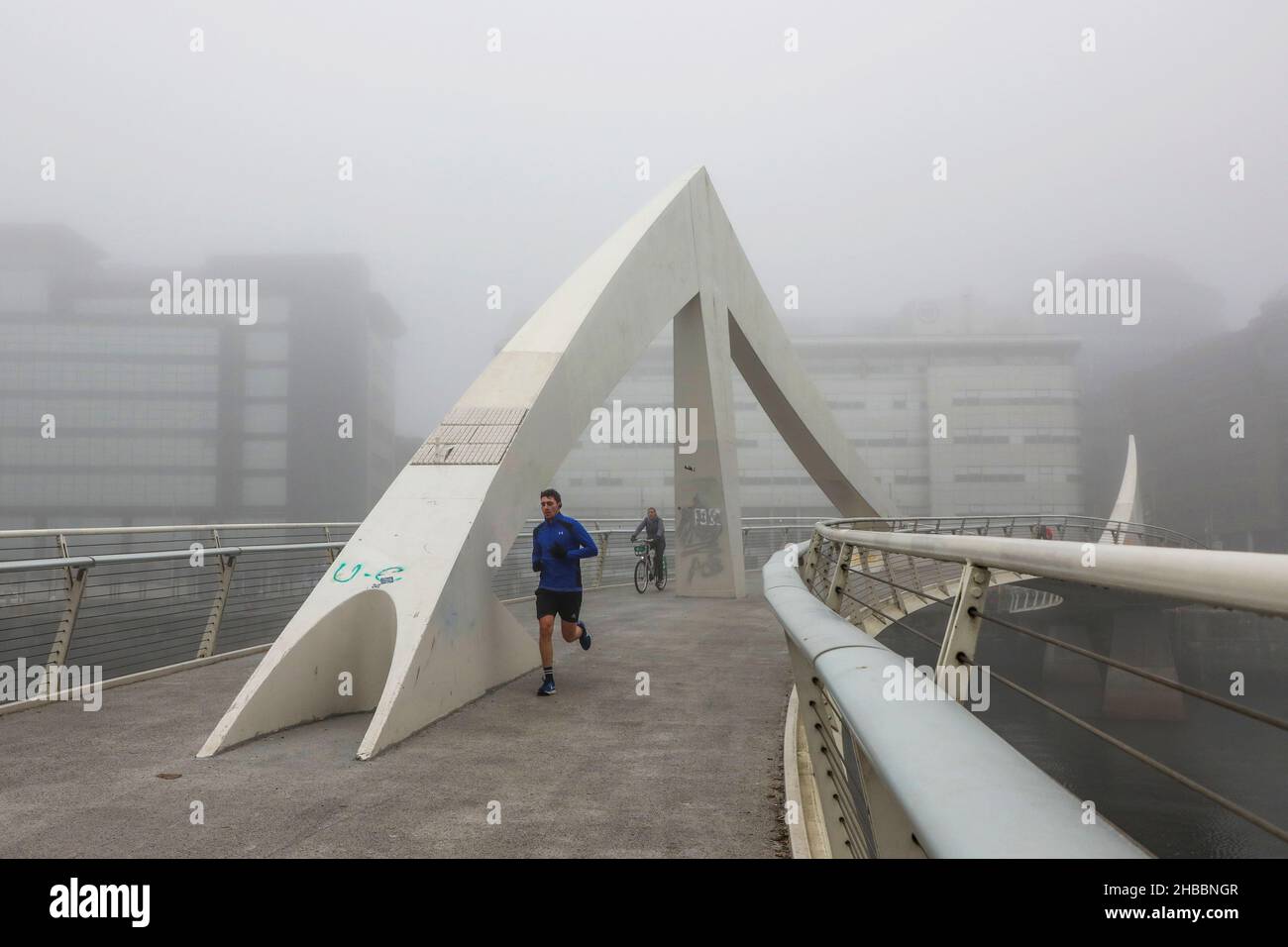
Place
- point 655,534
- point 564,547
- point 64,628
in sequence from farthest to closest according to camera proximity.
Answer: point 655,534 → point 564,547 → point 64,628

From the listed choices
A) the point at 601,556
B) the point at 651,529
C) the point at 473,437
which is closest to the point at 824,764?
the point at 473,437

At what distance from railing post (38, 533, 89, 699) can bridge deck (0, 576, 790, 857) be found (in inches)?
12.0

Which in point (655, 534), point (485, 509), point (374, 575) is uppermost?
point (485, 509)

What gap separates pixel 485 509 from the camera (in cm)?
785

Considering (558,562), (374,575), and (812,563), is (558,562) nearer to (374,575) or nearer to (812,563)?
(374,575)

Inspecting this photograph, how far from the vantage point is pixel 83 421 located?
238 feet

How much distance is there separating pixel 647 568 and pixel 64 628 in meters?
11.8

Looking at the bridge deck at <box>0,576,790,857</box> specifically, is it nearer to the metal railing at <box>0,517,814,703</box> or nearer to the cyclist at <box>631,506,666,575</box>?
the metal railing at <box>0,517,814,703</box>

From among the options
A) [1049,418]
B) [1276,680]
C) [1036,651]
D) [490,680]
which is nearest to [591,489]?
[1036,651]

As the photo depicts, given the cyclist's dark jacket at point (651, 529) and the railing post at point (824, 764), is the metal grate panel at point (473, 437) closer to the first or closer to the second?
the railing post at point (824, 764)
